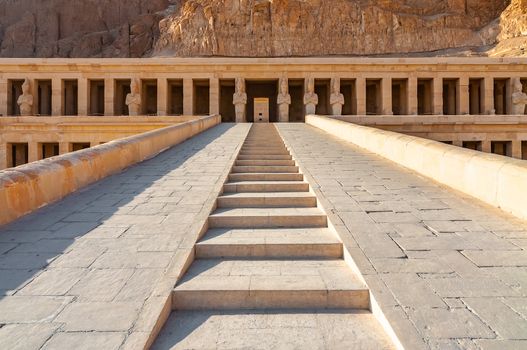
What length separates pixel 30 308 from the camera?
264cm

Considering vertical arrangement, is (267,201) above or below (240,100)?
below

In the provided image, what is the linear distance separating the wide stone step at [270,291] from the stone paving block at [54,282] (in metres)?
0.85

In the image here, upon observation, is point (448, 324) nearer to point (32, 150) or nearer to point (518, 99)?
point (32, 150)

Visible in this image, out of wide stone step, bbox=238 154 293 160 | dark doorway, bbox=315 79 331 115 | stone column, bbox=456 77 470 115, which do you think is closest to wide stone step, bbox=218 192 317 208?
wide stone step, bbox=238 154 293 160

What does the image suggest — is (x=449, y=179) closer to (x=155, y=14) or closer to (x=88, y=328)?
(x=88, y=328)

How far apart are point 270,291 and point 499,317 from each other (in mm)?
1600

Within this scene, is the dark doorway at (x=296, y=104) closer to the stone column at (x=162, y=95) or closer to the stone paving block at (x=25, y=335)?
the stone column at (x=162, y=95)

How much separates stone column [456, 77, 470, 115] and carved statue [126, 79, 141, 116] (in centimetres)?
1872

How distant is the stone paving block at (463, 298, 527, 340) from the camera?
2336 mm

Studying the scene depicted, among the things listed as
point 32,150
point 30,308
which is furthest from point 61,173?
point 32,150

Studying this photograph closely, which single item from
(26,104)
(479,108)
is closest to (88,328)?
(26,104)

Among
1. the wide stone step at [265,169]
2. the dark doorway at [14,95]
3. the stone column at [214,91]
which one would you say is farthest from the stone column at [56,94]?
the wide stone step at [265,169]

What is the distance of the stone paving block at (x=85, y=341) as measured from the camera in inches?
→ 88.7

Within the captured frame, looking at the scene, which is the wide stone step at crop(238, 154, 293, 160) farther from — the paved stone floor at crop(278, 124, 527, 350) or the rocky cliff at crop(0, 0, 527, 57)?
the rocky cliff at crop(0, 0, 527, 57)
